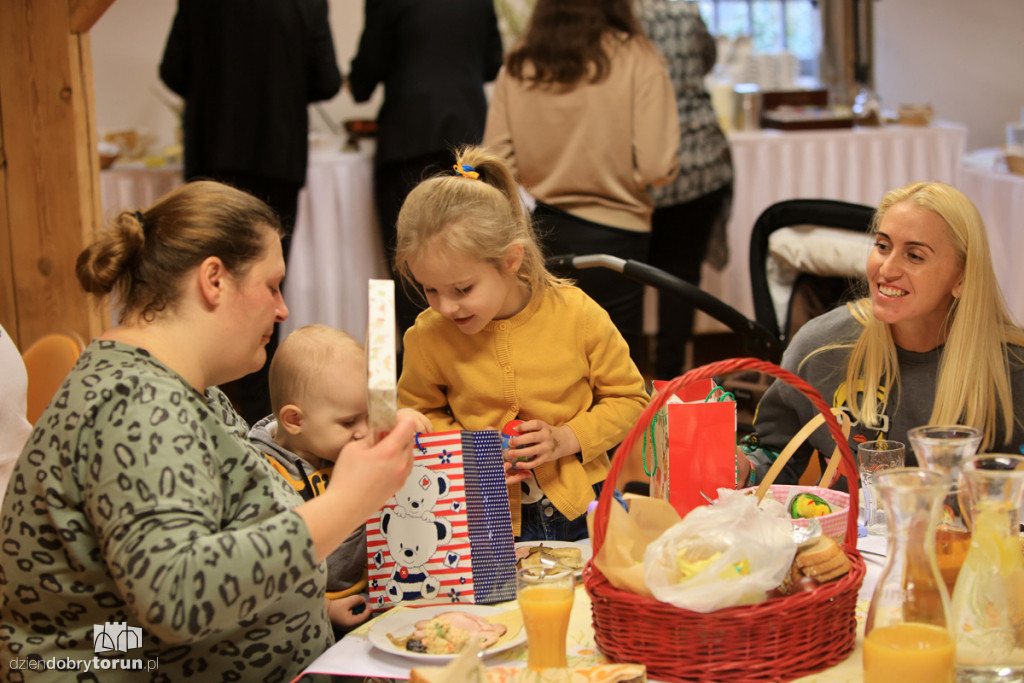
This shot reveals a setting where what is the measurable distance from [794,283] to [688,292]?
0.62 metres

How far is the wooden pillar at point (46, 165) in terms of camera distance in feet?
8.71

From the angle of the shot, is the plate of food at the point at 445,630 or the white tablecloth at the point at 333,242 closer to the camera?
the plate of food at the point at 445,630

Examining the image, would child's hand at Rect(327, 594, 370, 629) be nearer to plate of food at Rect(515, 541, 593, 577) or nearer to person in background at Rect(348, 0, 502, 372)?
plate of food at Rect(515, 541, 593, 577)

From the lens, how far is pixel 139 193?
4227 mm

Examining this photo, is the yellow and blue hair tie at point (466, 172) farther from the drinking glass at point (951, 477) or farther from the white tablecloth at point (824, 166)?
the white tablecloth at point (824, 166)

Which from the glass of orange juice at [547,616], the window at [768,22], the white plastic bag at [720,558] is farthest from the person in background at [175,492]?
the window at [768,22]

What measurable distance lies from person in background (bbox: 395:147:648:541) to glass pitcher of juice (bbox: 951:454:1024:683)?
79 cm

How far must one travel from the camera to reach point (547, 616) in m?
1.12

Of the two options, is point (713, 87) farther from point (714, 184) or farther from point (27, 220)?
point (27, 220)

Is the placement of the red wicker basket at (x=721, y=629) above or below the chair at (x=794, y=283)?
below

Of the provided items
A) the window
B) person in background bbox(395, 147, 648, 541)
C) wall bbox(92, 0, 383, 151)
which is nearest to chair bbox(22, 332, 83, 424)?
person in background bbox(395, 147, 648, 541)

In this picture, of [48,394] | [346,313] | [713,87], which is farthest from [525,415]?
[713,87]

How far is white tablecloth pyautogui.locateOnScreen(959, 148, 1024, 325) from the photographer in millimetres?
3561

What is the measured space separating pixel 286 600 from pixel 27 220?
73.0 inches
